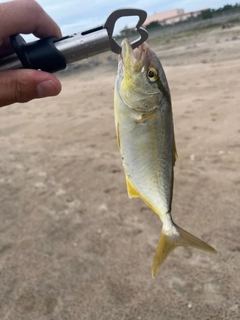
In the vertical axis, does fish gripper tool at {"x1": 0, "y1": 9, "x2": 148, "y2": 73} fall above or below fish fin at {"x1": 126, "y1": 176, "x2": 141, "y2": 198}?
above

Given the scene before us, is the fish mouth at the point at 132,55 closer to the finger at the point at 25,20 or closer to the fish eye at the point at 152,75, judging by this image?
the fish eye at the point at 152,75

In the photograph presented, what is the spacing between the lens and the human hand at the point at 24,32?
1.74m

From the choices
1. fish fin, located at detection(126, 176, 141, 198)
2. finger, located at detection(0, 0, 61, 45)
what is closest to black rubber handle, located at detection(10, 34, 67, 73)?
finger, located at detection(0, 0, 61, 45)

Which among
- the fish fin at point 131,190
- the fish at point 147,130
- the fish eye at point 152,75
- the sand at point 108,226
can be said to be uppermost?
the fish eye at point 152,75

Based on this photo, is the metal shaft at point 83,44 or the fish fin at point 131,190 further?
the fish fin at point 131,190

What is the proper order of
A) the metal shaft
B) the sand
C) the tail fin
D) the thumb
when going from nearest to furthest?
the metal shaft, the thumb, the tail fin, the sand

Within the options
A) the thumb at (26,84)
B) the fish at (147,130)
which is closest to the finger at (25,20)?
the thumb at (26,84)

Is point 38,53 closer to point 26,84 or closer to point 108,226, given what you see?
point 26,84

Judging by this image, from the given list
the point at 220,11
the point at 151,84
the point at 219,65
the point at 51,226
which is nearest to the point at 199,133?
the point at 51,226

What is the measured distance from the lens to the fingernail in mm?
1756

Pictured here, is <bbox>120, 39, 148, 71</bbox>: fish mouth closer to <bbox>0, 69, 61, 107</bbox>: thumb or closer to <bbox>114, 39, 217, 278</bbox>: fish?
<bbox>114, 39, 217, 278</bbox>: fish

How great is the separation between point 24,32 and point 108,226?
3014 mm

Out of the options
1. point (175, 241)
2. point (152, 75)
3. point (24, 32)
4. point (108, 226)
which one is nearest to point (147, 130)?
point (152, 75)

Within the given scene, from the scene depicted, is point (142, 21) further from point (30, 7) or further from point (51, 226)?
point (51, 226)
